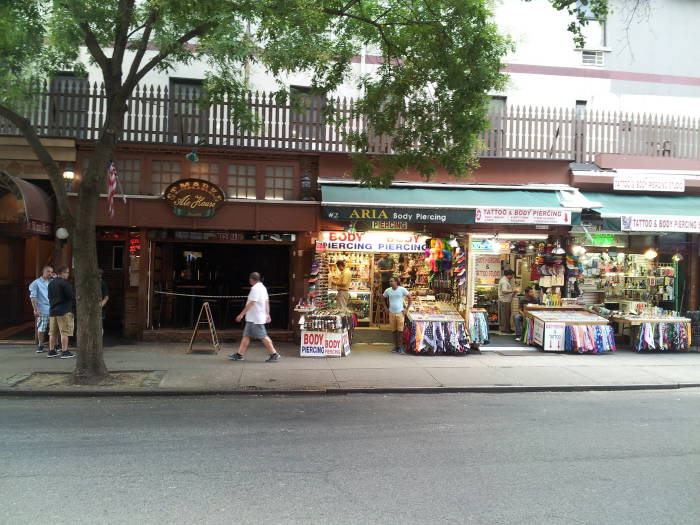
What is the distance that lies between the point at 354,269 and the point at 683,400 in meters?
8.42

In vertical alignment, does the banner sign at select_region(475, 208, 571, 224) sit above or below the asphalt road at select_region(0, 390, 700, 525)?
above

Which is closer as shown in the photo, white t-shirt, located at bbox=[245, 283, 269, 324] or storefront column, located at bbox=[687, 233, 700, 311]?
white t-shirt, located at bbox=[245, 283, 269, 324]

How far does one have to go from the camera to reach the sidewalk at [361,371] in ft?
29.6

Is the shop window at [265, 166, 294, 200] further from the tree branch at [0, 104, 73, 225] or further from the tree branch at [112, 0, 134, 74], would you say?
the tree branch at [0, 104, 73, 225]

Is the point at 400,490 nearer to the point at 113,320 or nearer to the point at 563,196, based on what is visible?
the point at 563,196

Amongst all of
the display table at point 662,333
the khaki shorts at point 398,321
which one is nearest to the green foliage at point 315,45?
the khaki shorts at point 398,321

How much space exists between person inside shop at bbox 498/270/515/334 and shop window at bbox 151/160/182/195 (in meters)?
8.79

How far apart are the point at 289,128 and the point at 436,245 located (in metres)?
4.69

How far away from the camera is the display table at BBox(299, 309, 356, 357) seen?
38.4 feet

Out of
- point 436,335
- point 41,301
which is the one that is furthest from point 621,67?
point 41,301

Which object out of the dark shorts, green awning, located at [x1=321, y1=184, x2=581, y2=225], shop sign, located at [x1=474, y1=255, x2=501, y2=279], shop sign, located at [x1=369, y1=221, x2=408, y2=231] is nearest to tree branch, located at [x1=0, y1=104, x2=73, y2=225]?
the dark shorts

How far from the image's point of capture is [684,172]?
14.3m

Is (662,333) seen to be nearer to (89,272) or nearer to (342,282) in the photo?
(342,282)

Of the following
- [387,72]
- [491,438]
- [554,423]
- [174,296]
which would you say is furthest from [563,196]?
[174,296]
